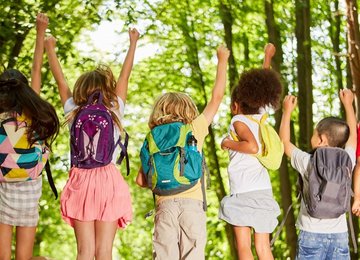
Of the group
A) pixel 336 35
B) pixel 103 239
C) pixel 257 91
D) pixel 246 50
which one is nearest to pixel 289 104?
pixel 257 91

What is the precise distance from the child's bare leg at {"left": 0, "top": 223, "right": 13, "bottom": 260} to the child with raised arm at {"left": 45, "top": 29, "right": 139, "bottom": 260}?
58cm

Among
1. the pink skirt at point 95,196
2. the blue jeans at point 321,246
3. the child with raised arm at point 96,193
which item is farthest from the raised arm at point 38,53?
the blue jeans at point 321,246

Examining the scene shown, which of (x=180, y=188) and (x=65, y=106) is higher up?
(x=65, y=106)

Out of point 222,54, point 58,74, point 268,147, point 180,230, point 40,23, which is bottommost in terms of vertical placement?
point 180,230

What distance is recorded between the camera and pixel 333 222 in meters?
8.09

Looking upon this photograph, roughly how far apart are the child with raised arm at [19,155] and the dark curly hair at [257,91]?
1.58 meters

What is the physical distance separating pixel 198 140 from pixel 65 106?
1.12m

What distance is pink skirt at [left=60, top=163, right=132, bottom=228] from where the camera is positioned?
7539mm

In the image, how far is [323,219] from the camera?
26.5 feet

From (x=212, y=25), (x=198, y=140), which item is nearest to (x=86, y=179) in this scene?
(x=198, y=140)

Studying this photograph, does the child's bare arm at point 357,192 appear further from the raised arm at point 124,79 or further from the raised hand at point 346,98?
the raised arm at point 124,79

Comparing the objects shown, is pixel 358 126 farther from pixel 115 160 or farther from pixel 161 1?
pixel 161 1

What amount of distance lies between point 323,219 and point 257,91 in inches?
47.4

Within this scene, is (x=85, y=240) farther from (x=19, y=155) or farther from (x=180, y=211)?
(x=19, y=155)
